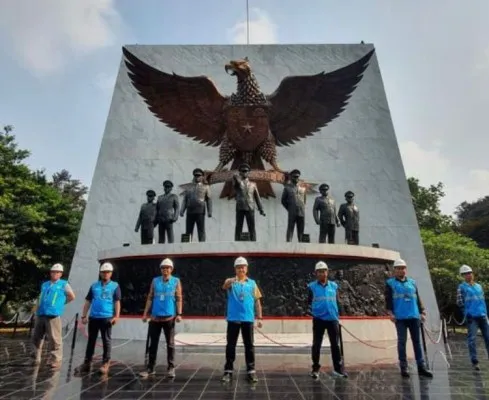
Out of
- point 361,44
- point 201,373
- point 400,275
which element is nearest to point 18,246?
point 201,373

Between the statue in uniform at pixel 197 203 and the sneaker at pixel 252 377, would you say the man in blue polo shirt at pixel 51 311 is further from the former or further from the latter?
the statue in uniform at pixel 197 203

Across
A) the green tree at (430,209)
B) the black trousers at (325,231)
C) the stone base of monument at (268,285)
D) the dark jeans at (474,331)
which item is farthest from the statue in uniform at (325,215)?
the green tree at (430,209)

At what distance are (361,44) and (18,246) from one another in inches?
606

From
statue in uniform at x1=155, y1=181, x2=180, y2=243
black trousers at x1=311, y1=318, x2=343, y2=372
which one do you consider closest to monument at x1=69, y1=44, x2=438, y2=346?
statue in uniform at x1=155, y1=181, x2=180, y2=243

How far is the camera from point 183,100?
14.7 meters

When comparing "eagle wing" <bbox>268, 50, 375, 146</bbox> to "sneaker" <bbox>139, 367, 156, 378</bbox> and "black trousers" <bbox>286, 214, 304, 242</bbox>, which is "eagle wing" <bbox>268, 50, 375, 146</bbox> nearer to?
"black trousers" <bbox>286, 214, 304, 242</bbox>

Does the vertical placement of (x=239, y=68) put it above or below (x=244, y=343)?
above

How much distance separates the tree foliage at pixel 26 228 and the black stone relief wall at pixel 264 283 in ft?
21.7

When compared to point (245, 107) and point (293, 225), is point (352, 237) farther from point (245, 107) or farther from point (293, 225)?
point (245, 107)

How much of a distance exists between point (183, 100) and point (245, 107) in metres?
2.38

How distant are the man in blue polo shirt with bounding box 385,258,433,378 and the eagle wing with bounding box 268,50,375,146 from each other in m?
9.67

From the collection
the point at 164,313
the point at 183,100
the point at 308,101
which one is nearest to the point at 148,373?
the point at 164,313

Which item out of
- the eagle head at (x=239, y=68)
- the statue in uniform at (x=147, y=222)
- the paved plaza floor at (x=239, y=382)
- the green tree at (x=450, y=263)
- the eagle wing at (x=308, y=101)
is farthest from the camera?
the green tree at (x=450, y=263)

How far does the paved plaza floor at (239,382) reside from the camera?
4.27m
